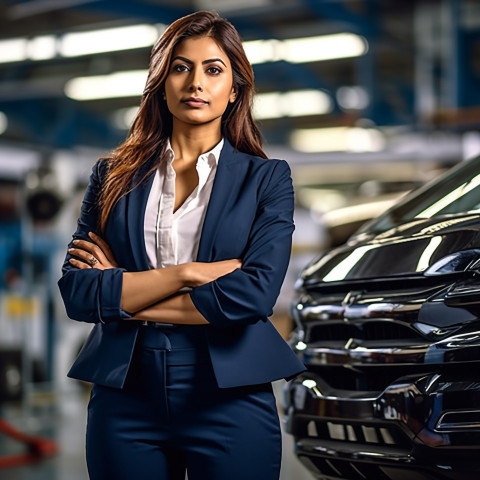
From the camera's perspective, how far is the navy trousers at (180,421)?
1.72 m

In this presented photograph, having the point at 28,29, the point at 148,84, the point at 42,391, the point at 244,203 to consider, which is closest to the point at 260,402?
the point at 244,203

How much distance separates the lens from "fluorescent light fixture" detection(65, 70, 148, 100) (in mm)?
16078

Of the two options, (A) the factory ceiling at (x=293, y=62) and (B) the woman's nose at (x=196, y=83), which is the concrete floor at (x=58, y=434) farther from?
(B) the woman's nose at (x=196, y=83)

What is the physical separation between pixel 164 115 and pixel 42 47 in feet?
36.7

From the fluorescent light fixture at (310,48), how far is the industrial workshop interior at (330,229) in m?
0.03

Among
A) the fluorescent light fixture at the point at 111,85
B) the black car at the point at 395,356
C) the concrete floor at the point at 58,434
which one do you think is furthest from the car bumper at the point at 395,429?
the fluorescent light fixture at the point at 111,85

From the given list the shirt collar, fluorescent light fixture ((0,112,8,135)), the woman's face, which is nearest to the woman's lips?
the woman's face

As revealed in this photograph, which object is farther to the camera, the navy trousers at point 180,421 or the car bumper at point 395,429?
the car bumper at point 395,429

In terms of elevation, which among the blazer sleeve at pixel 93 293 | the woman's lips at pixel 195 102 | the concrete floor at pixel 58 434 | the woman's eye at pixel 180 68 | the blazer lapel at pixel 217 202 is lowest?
the concrete floor at pixel 58 434

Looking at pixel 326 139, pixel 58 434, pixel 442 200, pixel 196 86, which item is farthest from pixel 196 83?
pixel 326 139

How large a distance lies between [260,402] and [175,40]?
77 cm

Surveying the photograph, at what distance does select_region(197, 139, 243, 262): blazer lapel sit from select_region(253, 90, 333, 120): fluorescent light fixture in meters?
17.6

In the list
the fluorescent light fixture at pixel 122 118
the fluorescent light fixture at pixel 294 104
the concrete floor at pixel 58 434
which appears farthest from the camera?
the fluorescent light fixture at pixel 122 118

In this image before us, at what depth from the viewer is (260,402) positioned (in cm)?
176
